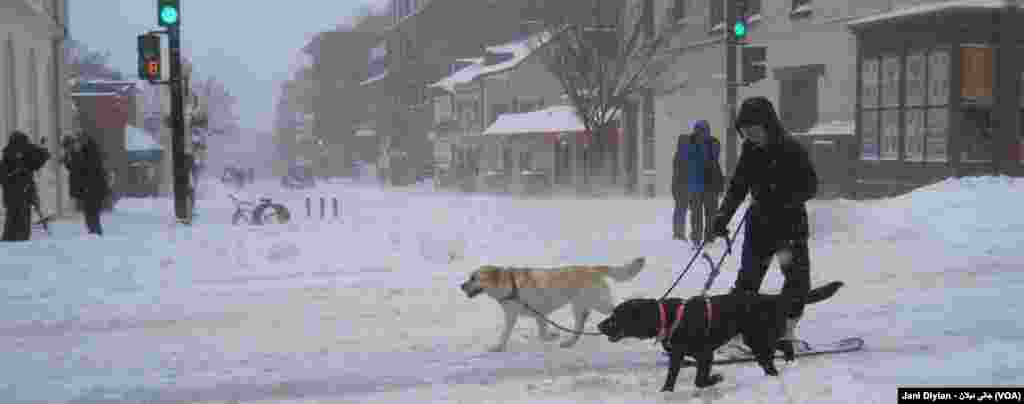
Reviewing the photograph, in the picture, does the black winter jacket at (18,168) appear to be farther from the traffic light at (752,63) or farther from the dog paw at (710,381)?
the dog paw at (710,381)

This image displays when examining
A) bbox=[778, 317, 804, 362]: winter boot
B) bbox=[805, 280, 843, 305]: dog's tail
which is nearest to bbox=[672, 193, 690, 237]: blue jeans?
bbox=[778, 317, 804, 362]: winter boot

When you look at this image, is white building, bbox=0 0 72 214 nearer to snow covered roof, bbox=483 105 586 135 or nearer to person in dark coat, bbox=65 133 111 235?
person in dark coat, bbox=65 133 111 235

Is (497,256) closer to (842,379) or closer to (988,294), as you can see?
(988,294)

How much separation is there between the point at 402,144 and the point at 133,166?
3405 cm

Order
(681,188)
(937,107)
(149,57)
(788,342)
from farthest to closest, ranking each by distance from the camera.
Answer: (937,107), (149,57), (681,188), (788,342)

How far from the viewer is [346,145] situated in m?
86.6

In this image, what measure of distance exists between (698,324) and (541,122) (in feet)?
130

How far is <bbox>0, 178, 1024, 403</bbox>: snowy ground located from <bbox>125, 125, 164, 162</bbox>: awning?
96.3ft

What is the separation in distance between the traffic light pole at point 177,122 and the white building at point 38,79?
15.1 feet

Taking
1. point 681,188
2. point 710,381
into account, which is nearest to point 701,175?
point 681,188

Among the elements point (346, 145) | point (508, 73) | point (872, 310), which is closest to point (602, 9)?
point (508, 73)

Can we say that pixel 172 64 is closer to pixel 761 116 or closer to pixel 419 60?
pixel 761 116

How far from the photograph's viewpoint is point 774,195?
5.68 metres

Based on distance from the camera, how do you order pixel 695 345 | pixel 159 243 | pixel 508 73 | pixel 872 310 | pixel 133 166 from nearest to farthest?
pixel 695 345 < pixel 872 310 < pixel 159 243 < pixel 133 166 < pixel 508 73
